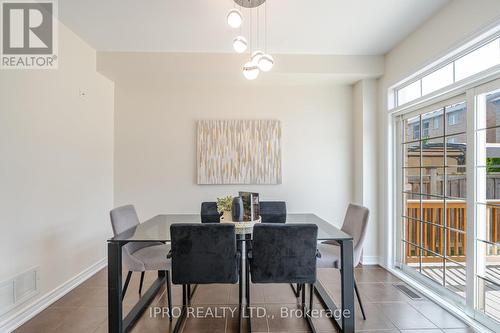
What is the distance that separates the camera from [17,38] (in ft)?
7.72

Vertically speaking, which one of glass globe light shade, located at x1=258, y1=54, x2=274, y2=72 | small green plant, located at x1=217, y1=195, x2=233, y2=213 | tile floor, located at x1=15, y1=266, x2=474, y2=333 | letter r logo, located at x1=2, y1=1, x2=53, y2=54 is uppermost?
letter r logo, located at x1=2, y1=1, x2=53, y2=54

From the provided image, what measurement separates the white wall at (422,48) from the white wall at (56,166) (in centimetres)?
381

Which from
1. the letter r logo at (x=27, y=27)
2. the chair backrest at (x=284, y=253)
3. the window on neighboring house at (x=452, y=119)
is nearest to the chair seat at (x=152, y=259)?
the chair backrest at (x=284, y=253)

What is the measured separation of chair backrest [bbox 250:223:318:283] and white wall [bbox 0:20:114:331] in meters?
2.04

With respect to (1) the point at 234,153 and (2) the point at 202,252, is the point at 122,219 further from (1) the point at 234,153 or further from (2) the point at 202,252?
(1) the point at 234,153

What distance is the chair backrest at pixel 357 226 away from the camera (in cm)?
239

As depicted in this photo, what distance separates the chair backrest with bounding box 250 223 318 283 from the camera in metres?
1.97

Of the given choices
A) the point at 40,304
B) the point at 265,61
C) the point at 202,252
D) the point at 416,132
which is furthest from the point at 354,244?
the point at 40,304

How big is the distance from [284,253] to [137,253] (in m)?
1.46

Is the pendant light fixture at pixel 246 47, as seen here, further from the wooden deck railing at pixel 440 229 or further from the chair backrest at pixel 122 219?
the wooden deck railing at pixel 440 229

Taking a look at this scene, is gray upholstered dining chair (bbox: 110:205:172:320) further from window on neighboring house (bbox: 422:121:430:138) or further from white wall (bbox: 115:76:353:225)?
window on neighboring house (bbox: 422:121:430:138)

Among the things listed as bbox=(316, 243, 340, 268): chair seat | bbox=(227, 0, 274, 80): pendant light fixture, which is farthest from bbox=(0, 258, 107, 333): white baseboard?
bbox=(227, 0, 274, 80): pendant light fixture

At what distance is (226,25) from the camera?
279cm

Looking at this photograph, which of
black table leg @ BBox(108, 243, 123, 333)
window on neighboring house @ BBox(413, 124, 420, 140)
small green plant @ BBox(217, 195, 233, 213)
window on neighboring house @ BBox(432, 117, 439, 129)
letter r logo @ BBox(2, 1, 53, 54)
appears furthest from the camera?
window on neighboring house @ BBox(413, 124, 420, 140)
